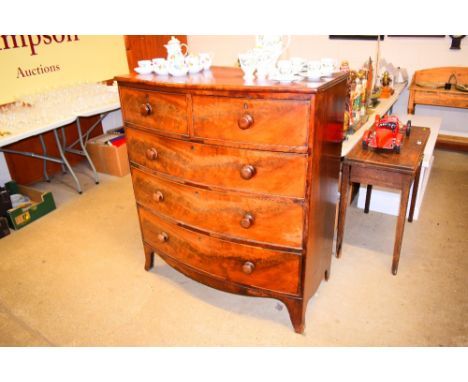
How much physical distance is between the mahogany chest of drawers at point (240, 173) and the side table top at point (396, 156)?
32cm

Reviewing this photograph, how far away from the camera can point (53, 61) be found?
355cm

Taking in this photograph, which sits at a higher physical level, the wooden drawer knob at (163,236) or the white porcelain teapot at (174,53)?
the white porcelain teapot at (174,53)

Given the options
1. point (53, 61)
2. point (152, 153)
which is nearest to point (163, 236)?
point (152, 153)

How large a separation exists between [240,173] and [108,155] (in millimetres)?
2438

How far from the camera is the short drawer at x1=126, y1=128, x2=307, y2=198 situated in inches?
60.9

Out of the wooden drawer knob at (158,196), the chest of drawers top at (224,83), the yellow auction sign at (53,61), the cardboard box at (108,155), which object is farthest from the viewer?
the cardboard box at (108,155)

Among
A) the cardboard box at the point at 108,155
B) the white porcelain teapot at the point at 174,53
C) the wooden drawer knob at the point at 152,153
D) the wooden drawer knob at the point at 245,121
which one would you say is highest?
the white porcelain teapot at the point at 174,53

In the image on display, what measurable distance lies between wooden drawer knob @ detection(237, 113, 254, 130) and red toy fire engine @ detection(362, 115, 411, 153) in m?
1.02

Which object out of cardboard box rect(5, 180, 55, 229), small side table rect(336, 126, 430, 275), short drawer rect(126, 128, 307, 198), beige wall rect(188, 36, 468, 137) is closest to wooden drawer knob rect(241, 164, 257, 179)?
short drawer rect(126, 128, 307, 198)

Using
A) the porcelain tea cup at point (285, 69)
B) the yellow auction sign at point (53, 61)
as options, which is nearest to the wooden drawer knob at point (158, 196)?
the porcelain tea cup at point (285, 69)

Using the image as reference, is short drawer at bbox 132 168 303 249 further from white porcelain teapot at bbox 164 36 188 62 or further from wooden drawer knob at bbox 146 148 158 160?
white porcelain teapot at bbox 164 36 188 62

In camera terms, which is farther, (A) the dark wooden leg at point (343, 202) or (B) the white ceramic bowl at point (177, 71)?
(A) the dark wooden leg at point (343, 202)

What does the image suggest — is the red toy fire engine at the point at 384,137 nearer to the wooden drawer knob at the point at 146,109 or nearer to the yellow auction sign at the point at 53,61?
the wooden drawer knob at the point at 146,109

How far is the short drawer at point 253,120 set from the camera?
144cm
